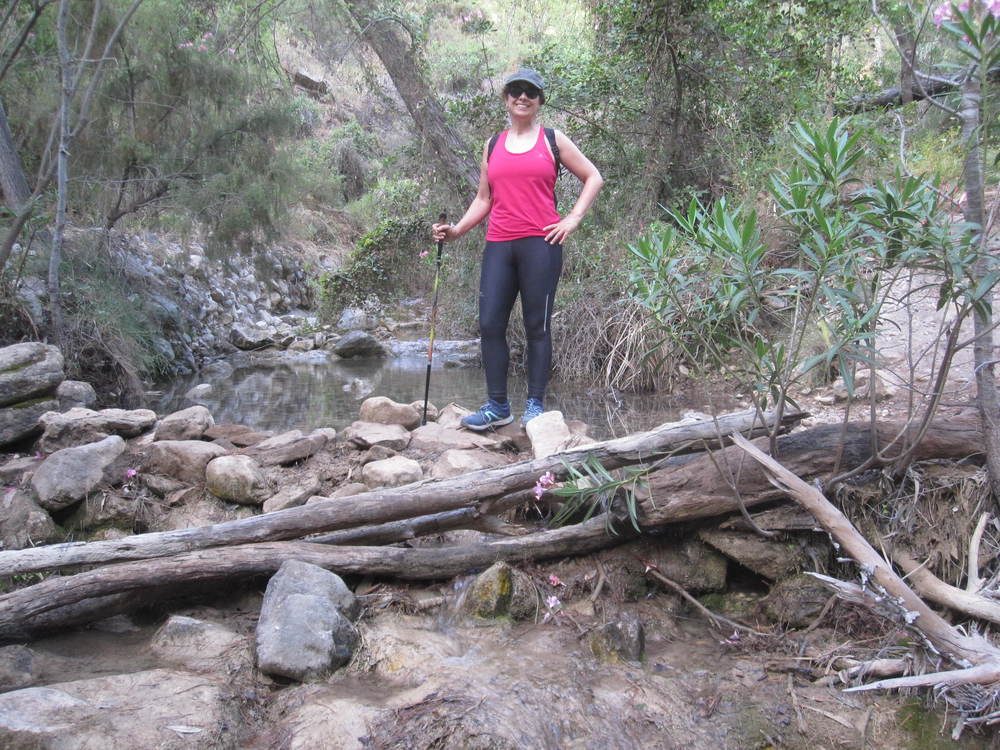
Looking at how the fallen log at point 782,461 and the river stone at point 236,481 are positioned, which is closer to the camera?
the fallen log at point 782,461

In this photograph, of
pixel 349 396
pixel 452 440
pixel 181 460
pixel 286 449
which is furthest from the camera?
pixel 349 396

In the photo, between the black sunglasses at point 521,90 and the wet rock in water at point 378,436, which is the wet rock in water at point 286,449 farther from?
the black sunglasses at point 521,90

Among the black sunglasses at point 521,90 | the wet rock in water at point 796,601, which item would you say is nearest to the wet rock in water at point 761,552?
the wet rock in water at point 796,601


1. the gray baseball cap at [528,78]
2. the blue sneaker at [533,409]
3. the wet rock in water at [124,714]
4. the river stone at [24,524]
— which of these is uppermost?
the gray baseball cap at [528,78]

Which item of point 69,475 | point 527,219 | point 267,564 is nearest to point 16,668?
point 267,564

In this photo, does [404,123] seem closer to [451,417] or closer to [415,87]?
[415,87]

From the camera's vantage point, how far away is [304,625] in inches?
84.2

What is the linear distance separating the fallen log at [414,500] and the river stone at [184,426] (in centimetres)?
167

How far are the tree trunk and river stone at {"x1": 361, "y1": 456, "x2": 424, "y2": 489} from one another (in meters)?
4.95

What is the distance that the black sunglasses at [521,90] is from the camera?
3455 mm

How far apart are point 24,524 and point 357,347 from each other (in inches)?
281

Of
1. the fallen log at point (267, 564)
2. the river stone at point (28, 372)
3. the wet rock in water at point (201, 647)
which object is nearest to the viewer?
the wet rock in water at point (201, 647)

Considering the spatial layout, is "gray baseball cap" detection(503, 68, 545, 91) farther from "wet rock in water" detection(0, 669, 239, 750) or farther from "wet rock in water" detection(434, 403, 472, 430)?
"wet rock in water" detection(0, 669, 239, 750)

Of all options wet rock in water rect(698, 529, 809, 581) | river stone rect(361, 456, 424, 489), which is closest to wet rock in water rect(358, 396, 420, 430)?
river stone rect(361, 456, 424, 489)
